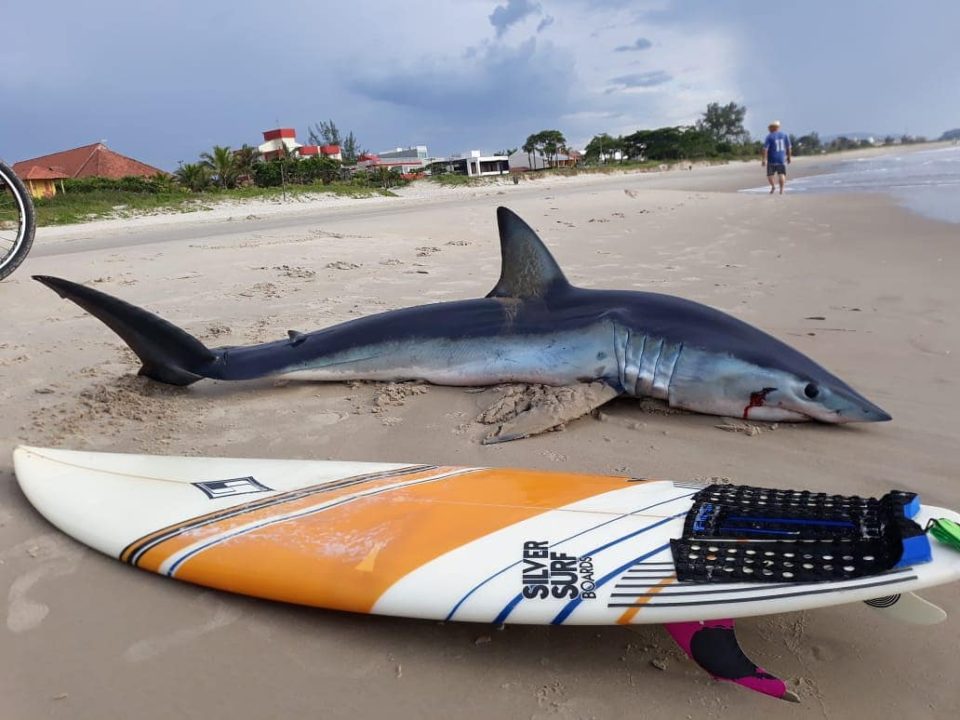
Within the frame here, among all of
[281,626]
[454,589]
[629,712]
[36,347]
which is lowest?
[629,712]

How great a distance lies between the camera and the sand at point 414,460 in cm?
171

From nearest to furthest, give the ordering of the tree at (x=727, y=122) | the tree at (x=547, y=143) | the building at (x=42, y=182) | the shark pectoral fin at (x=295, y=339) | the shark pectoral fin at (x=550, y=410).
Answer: the shark pectoral fin at (x=550, y=410) → the shark pectoral fin at (x=295, y=339) → the building at (x=42, y=182) → the tree at (x=547, y=143) → the tree at (x=727, y=122)

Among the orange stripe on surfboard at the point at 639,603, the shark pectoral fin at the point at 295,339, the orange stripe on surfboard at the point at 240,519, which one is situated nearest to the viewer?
the orange stripe on surfboard at the point at 639,603

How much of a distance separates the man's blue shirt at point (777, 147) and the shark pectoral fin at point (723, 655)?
59.1 feet

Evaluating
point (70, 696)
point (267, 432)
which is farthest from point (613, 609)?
point (267, 432)

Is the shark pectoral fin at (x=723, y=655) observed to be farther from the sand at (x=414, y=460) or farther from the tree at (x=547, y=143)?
the tree at (x=547, y=143)

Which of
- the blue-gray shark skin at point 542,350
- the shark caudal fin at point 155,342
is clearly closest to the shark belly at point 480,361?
the blue-gray shark skin at point 542,350

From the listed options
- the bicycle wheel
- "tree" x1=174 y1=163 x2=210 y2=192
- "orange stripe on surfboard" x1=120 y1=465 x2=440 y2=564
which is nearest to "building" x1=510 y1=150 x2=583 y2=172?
"tree" x1=174 y1=163 x2=210 y2=192

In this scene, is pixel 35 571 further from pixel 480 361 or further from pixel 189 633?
pixel 480 361

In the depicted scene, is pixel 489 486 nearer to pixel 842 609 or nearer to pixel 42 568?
pixel 842 609

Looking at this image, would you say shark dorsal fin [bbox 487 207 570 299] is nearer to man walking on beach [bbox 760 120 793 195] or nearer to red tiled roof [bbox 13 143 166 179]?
man walking on beach [bbox 760 120 793 195]

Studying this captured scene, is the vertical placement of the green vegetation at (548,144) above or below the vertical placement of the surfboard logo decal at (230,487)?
above

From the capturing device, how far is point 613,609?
1731 mm

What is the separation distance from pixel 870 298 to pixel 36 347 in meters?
7.36
